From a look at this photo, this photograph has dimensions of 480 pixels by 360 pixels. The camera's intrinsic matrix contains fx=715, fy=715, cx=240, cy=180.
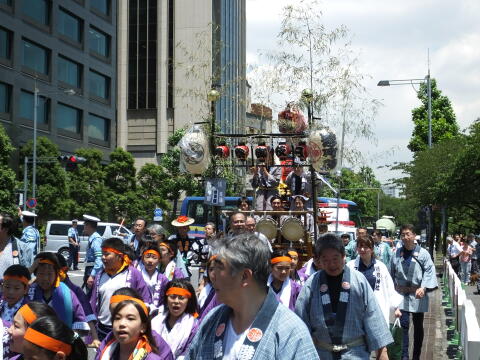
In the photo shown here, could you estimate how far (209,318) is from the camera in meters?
3.42

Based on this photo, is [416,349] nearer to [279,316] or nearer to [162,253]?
[162,253]

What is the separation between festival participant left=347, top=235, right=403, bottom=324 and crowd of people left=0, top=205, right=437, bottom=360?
0.04 ft

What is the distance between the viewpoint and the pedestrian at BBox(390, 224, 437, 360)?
9312mm

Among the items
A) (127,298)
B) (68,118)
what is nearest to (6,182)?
(68,118)

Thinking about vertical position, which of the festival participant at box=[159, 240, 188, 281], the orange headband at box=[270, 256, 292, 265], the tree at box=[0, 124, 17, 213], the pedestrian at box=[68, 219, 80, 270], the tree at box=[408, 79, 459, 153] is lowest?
the pedestrian at box=[68, 219, 80, 270]

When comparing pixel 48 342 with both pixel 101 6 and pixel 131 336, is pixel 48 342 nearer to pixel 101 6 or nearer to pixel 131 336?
pixel 131 336

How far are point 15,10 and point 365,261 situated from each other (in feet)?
123

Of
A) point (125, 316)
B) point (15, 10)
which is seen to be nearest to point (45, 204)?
point (15, 10)

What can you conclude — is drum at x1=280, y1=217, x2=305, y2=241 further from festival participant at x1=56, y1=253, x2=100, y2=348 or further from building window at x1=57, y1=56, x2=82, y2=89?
building window at x1=57, y1=56, x2=82, y2=89

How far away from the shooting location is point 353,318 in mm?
5254

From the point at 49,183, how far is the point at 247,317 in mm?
35384

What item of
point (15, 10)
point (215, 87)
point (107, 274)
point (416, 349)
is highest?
point (15, 10)

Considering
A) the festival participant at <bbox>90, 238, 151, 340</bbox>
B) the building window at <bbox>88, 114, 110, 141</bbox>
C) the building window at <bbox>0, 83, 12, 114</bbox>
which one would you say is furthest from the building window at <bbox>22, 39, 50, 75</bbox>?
the festival participant at <bbox>90, 238, 151, 340</bbox>

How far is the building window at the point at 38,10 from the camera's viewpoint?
140 feet
